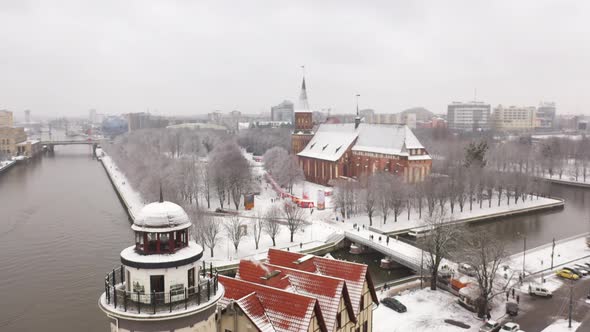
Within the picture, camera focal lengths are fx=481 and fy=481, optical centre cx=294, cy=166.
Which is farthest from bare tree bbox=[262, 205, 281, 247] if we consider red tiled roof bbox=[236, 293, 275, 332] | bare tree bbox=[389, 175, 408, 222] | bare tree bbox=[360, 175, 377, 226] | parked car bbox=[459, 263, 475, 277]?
red tiled roof bbox=[236, 293, 275, 332]

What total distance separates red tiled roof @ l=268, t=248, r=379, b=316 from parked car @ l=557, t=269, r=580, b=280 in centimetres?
1775

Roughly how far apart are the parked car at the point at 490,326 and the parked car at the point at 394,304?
4.06 m

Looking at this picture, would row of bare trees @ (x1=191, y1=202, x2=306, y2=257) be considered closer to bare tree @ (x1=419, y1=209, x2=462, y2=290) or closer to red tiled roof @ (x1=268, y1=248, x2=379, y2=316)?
bare tree @ (x1=419, y1=209, x2=462, y2=290)

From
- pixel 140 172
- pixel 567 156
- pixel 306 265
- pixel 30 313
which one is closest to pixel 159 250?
pixel 306 265

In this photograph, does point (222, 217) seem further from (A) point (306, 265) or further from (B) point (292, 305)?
(B) point (292, 305)

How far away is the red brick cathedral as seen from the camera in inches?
2394

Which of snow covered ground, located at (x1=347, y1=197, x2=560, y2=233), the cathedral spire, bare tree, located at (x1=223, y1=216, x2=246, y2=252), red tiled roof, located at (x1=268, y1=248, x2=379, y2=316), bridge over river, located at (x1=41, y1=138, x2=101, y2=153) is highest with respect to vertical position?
the cathedral spire

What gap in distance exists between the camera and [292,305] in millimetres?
15617

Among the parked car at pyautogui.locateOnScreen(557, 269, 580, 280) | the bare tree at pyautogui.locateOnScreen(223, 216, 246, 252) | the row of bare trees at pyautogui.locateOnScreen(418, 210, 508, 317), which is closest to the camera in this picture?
the row of bare trees at pyautogui.locateOnScreen(418, 210, 508, 317)

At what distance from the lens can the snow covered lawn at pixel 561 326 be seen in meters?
23.8

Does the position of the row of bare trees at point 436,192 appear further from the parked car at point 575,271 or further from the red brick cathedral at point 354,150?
the parked car at point 575,271

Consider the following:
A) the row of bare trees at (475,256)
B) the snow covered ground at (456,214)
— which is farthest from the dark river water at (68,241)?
the row of bare trees at (475,256)

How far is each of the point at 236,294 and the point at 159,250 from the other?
200 inches

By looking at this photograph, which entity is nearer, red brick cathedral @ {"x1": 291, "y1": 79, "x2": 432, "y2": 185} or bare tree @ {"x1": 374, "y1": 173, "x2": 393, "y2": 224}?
bare tree @ {"x1": 374, "y1": 173, "x2": 393, "y2": 224}
